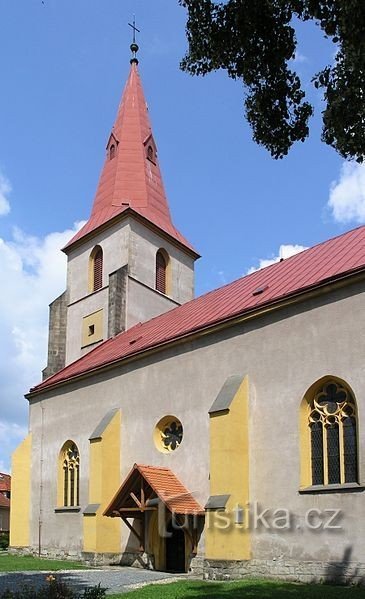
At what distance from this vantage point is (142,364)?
20.8m

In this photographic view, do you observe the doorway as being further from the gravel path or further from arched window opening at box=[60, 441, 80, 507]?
arched window opening at box=[60, 441, 80, 507]

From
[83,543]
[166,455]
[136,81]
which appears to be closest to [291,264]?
[166,455]

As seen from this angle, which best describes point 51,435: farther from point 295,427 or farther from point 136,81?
point 136,81

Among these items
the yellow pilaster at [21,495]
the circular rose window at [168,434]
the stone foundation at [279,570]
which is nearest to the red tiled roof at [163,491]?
the circular rose window at [168,434]

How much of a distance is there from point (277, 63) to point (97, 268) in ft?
69.3

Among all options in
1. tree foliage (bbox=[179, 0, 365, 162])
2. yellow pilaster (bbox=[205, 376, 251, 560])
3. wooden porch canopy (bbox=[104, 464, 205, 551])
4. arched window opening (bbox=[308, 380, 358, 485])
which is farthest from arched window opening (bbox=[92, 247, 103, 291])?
tree foliage (bbox=[179, 0, 365, 162])

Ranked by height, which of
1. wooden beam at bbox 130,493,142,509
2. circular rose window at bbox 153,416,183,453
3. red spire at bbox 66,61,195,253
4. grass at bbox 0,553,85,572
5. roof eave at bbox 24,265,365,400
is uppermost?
red spire at bbox 66,61,195,253

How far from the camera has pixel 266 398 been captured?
53.7 feet

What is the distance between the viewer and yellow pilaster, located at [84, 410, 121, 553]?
20047 mm

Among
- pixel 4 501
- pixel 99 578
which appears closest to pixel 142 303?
pixel 99 578

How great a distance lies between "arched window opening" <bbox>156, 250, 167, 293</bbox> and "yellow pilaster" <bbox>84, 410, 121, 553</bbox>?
9750 mm

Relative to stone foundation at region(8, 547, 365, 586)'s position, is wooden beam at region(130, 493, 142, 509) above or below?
above

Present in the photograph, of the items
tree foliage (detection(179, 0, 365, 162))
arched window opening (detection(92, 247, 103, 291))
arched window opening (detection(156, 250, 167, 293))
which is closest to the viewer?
tree foliage (detection(179, 0, 365, 162))

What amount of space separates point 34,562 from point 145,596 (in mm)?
10257
